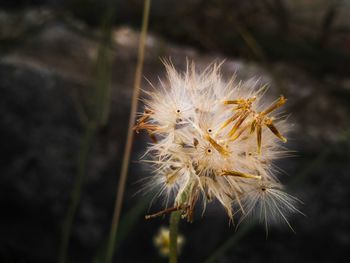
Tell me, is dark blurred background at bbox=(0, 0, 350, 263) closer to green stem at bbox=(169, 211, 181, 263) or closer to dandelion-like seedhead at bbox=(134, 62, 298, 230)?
dandelion-like seedhead at bbox=(134, 62, 298, 230)

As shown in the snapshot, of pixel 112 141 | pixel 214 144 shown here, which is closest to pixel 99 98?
pixel 112 141

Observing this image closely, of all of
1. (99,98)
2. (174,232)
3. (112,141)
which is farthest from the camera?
(112,141)

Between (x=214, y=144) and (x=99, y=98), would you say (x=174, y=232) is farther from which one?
(x=99, y=98)

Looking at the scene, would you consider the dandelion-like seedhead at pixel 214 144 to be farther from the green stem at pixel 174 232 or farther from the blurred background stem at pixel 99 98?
the blurred background stem at pixel 99 98

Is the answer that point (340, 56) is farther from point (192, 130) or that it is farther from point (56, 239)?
point (192, 130)

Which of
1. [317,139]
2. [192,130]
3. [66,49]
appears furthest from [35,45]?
[192,130]

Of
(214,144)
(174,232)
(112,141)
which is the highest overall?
(112,141)

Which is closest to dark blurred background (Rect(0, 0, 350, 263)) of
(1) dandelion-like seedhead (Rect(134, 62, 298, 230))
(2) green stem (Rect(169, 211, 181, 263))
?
(1) dandelion-like seedhead (Rect(134, 62, 298, 230))
